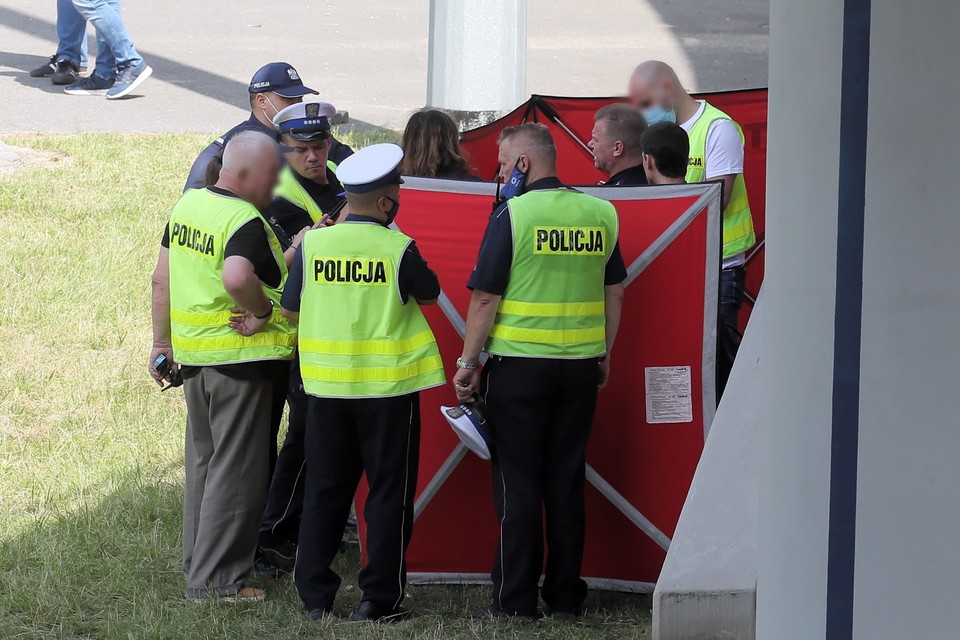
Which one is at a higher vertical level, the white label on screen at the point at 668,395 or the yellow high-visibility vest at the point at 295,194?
the yellow high-visibility vest at the point at 295,194

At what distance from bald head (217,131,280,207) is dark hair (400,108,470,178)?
0.64 metres

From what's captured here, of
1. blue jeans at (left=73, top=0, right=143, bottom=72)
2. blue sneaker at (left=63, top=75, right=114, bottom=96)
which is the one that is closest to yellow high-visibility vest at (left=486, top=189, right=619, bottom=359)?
blue jeans at (left=73, top=0, right=143, bottom=72)

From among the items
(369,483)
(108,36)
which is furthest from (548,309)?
(108,36)

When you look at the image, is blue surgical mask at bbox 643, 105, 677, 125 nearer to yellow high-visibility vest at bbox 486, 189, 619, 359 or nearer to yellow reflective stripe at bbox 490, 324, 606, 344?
yellow high-visibility vest at bbox 486, 189, 619, 359

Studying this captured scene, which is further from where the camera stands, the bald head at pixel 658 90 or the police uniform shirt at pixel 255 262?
the bald head at pixel 658 90

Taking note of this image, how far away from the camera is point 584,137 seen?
721 cm

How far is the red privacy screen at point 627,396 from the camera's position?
16.4ft

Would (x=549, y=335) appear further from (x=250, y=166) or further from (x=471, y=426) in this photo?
(x=250, y=166)

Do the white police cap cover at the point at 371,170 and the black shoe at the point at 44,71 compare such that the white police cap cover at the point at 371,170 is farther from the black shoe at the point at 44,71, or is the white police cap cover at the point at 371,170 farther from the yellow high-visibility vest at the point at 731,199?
the black shoe at the point at 44,71

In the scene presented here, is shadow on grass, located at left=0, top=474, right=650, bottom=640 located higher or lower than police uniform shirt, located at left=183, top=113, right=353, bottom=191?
lower

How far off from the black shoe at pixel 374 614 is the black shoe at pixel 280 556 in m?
0.71

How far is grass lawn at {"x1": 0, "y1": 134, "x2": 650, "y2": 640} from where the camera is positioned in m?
4.93

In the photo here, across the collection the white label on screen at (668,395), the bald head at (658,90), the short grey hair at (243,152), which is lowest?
the white label on screen at (668,395)

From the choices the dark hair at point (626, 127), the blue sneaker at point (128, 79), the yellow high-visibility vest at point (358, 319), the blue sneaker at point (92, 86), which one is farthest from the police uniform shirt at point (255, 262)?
the blue sneaker at point (92, 86)
